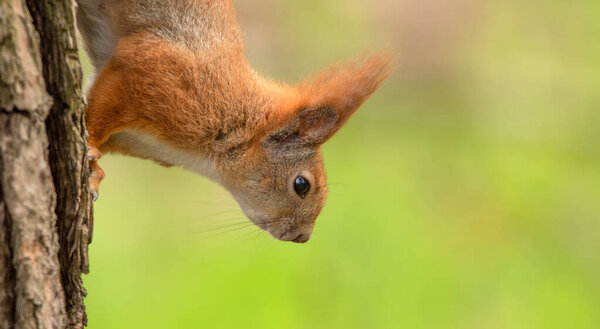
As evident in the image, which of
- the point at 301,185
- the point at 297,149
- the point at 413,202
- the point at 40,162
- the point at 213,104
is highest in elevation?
the point at 40,162

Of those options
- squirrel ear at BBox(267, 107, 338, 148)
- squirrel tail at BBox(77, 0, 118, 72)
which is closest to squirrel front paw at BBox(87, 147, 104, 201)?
squirrel tail at BBox(77, 0, 118, 72)

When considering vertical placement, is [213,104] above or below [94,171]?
above

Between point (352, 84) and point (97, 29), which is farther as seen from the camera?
point (352, 84)

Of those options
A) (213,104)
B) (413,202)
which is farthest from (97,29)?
(413,202)

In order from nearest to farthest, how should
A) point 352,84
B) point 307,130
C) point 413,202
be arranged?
point 352,84 < point 307,130 < point 413,202

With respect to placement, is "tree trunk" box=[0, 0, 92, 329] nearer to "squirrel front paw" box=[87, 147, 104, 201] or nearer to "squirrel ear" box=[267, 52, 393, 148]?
"squirrel front paw" box=[87, 147, 104, 201]

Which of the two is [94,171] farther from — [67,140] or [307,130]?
[307,130]

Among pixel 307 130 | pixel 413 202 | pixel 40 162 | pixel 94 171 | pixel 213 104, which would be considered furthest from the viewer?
pixel 413 202

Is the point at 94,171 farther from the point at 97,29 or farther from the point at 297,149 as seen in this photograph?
the point at 297,149
